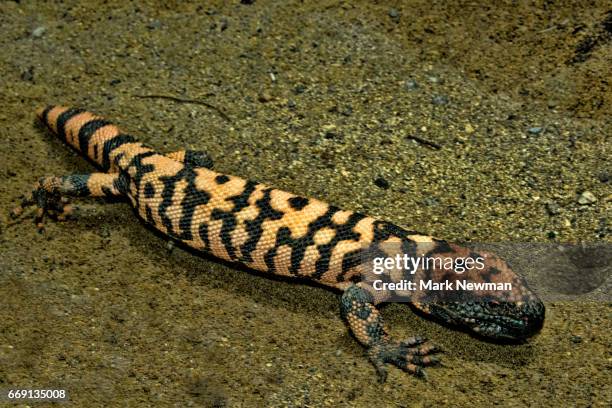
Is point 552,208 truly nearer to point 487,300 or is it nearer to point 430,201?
point 430,201

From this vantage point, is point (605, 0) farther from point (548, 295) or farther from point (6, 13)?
point (6, 13)

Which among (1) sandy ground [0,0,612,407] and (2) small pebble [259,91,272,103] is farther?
(2) small pebble [259,91,272,103]

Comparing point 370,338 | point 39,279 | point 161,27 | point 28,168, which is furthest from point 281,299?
point 161,27

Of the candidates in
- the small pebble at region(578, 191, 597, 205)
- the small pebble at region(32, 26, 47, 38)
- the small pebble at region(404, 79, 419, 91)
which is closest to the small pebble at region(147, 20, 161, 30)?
the small pebble at region(32, 26, 47, 38)

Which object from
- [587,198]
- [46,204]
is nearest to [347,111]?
[587,198]

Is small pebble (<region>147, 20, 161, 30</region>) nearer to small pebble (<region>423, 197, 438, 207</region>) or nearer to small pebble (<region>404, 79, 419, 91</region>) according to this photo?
small pebble (<region>404, 79, 419, 91</region>)

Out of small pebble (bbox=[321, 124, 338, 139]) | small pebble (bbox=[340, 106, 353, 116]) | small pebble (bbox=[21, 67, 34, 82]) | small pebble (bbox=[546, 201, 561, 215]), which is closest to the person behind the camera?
small pebble (bbox=[546, 201, 561, 215])
